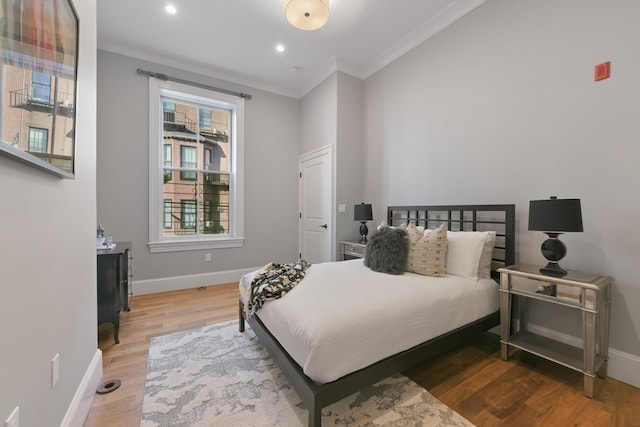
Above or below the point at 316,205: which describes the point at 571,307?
below

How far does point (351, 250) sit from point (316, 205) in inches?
40.3

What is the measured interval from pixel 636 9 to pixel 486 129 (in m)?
1.09

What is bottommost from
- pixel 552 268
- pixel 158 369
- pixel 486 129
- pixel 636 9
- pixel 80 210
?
pixel 158 369

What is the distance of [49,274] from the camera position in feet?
3.62

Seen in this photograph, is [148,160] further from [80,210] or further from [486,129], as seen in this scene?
[486,129]

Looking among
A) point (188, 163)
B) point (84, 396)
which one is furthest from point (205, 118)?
point (84, 396)

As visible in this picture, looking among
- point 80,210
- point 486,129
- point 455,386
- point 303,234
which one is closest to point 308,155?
point 303,234

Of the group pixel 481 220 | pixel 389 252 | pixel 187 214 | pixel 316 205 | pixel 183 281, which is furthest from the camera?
pixel 316 205

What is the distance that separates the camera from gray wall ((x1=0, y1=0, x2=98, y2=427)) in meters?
0.83

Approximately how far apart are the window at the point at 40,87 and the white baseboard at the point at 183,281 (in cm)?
318

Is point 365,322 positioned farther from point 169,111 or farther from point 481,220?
point 169,111

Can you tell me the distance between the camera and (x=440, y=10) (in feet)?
9.16

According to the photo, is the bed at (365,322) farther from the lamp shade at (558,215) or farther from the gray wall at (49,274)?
the gray wall at (49,274)

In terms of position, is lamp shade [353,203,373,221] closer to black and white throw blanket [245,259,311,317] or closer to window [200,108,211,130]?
black and white throw blanket [245,259,311,317]
